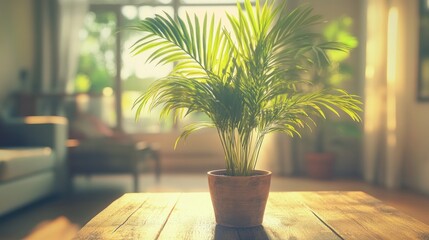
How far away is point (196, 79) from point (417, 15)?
339 cm

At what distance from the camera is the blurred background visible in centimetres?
419

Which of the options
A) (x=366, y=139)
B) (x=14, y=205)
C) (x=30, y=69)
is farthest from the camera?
(x=30, y=69)

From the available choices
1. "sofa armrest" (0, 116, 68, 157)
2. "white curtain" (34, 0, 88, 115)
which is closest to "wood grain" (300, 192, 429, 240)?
"sofa armrest" (0, 116, 68, 157)

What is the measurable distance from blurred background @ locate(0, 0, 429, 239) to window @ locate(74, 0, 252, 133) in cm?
1

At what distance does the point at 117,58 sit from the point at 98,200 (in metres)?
2.68

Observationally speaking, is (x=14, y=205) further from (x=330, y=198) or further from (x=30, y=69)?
(x=30, y=69)

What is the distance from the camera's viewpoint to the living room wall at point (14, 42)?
522 centimetres

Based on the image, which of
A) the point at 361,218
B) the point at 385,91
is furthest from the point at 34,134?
the point at 385,91

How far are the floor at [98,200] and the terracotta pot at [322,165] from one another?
0.14 m

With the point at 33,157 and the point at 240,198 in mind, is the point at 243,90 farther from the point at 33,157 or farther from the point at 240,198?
the point at 33,157

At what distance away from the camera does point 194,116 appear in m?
6.22

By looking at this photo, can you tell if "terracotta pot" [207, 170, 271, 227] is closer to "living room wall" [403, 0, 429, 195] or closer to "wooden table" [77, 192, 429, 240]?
"wooden table" [77, 192, 429, 240]

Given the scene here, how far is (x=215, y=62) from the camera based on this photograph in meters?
1.54

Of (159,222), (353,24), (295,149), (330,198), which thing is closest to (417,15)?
(353,24)
